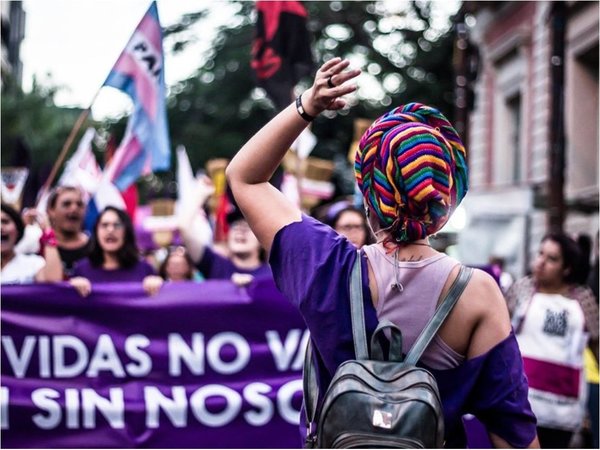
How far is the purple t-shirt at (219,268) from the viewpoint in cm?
646

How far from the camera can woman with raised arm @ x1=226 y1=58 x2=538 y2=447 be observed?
7.48 feet

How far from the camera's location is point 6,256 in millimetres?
5949

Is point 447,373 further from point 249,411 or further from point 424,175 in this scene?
point 249,411

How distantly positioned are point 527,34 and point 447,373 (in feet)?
53.0

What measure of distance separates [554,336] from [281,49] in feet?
11.7

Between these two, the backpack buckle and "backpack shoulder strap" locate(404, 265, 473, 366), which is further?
the backpack buckle

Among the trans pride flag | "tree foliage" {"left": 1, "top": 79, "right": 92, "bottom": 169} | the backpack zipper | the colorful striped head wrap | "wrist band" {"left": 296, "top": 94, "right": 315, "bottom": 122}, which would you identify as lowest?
the backpack zipper

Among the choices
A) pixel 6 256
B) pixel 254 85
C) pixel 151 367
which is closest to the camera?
pixel 151 367

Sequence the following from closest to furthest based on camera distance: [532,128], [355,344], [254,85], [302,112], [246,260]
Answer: [355,344], [302,112], [246,260], [532,128], [254,85]

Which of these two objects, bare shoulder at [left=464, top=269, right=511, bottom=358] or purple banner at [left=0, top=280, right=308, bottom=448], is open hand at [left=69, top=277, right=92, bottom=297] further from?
bare shoulder at [left=464, top=269, right=511, bottom=358]

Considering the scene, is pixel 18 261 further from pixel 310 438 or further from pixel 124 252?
pixel 310 438

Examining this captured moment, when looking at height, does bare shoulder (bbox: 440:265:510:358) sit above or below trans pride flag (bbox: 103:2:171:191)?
below

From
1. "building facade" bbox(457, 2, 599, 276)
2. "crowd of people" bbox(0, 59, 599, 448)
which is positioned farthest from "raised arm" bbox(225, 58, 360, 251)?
"building facade" bbox(457, 2, 599, 276)

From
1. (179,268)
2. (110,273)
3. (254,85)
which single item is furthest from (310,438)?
(254,85)
